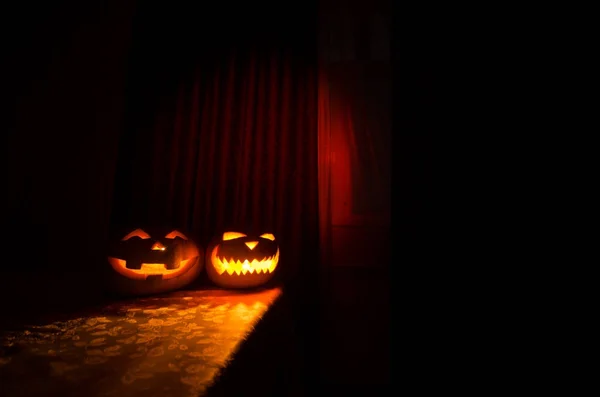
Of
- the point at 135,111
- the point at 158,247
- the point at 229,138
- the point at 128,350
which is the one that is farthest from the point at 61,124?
the point at 128,350

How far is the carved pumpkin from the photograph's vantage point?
3.46 ft

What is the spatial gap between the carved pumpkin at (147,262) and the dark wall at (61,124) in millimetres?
715

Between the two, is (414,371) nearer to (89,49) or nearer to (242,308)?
(242,308)

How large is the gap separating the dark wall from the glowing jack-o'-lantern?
84cm

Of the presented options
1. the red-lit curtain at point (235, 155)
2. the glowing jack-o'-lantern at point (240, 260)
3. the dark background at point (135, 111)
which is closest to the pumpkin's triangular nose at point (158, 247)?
the glowing jack-o'-lantern at point (240, 260)

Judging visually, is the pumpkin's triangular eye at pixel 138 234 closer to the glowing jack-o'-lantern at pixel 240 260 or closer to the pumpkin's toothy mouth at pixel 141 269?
the pumpkin's toothy mouth at pixel 141 269

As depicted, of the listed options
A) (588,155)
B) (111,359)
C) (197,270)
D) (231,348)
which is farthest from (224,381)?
(588,155)

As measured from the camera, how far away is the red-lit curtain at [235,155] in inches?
63.3

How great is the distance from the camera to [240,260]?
1.15 m

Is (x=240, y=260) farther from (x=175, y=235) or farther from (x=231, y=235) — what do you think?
(x=175, y=235)

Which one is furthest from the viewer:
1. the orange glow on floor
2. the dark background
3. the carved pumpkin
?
the dark background

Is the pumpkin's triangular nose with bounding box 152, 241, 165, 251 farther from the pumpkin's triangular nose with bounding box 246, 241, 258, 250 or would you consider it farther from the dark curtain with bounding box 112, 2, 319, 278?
the dark curtain with bounding box 112, 2, 319, 278

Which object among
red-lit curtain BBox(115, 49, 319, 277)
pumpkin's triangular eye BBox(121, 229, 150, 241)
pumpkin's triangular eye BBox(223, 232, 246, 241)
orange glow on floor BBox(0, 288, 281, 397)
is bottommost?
orange glow on floor BBox(0, 288, 281, 397)

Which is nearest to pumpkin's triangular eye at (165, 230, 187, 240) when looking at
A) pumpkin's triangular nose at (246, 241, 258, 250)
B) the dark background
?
pumpkin's triangular nose at (246, 241, 258, 250)
